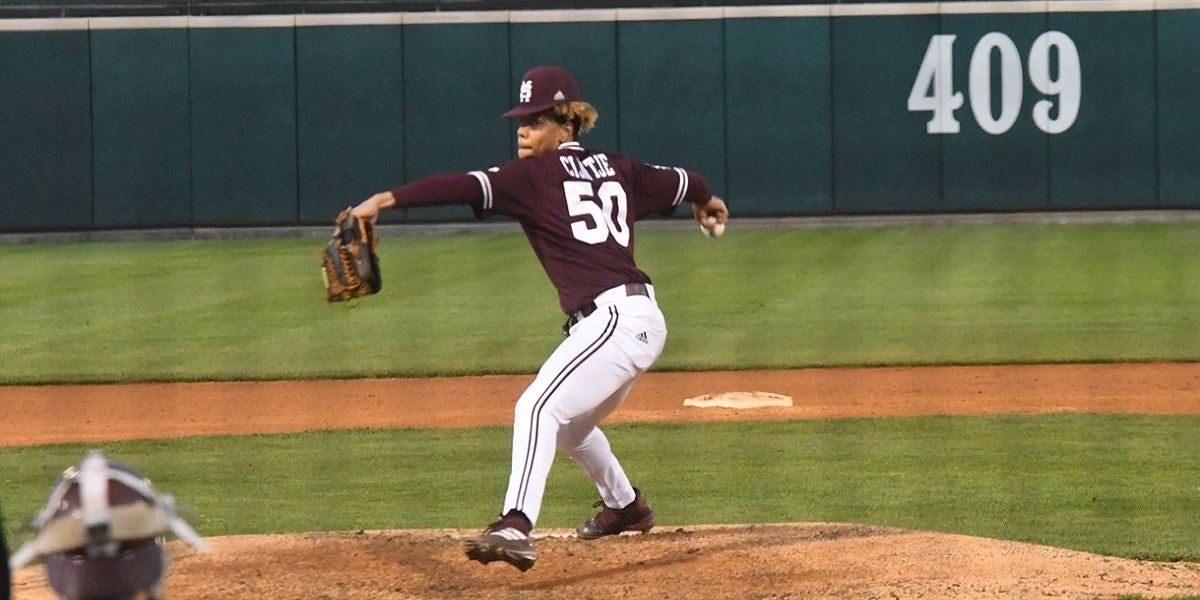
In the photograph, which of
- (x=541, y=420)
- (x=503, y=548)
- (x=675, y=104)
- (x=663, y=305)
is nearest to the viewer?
(x=503, y=548)

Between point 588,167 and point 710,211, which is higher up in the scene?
point 588,167

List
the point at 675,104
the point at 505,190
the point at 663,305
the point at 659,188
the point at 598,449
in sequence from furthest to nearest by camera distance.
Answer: the point at 675,104
the point at 663,305
the point at 598,449
the point at 659,188
the point at 505,190

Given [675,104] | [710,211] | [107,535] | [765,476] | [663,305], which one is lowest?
[765,476]

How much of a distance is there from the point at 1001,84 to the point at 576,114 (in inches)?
650

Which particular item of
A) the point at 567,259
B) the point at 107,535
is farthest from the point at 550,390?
the point at 107,535

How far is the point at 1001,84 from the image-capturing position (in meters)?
21.2

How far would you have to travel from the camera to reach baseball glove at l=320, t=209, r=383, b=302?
193 inches

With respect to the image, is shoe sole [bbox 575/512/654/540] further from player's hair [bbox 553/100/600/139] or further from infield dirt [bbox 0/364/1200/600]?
player's hair [bbox 553/100/600/139]

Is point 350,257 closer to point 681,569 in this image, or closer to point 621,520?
point 681,569

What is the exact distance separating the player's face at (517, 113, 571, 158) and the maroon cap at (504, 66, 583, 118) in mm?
39

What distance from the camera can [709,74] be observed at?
69.5 feet

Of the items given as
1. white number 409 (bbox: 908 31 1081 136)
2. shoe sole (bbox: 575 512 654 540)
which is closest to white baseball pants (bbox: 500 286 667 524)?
shoe sole (bbox: 575 512 654 540)

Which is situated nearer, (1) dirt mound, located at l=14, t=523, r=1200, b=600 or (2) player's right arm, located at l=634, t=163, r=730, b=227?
(1) dirt mound, located at l=14, t=523, r=1200, b=600

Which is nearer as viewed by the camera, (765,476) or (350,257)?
(350,257)
